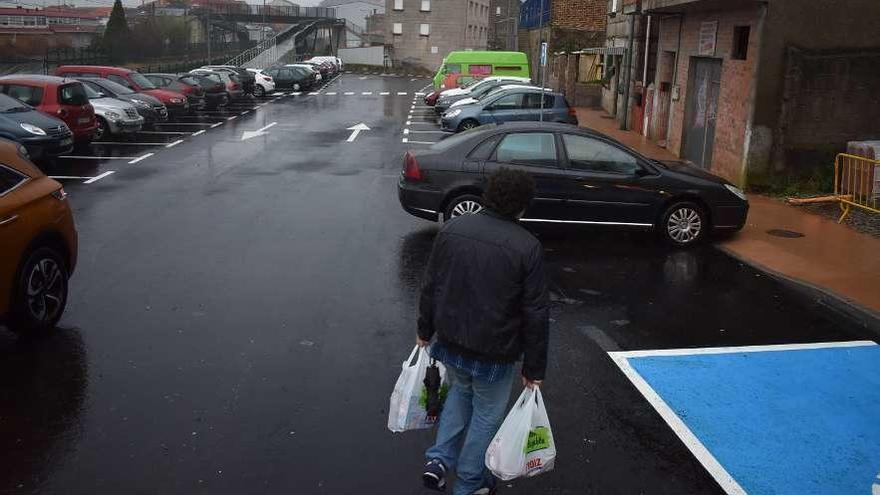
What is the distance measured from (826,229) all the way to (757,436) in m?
7.37

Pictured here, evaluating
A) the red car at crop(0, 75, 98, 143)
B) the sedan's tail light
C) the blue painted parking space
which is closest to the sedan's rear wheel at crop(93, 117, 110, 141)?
the red car at crop(0, 75, 98, 143)

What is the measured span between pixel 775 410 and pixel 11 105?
1557cm

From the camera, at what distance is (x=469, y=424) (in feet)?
14.7

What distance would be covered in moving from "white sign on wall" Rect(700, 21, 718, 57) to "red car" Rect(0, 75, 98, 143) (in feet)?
45.0

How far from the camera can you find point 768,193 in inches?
568

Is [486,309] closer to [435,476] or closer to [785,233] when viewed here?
[435,476]

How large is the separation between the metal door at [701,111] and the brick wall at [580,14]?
2267 cm

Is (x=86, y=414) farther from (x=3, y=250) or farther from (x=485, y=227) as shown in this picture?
(x=485, y=227)

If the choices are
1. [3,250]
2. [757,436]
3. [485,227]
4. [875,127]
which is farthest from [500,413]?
[875,127]

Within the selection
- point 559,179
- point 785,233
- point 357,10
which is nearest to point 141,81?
point 559,179

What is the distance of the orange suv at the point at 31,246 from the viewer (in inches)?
253

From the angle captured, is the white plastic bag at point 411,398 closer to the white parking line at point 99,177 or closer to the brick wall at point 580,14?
the white parking line at point 99,177

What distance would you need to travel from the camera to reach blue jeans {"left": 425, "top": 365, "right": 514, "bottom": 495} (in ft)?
14.0

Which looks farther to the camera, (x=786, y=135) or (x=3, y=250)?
(x=786, y=135)
